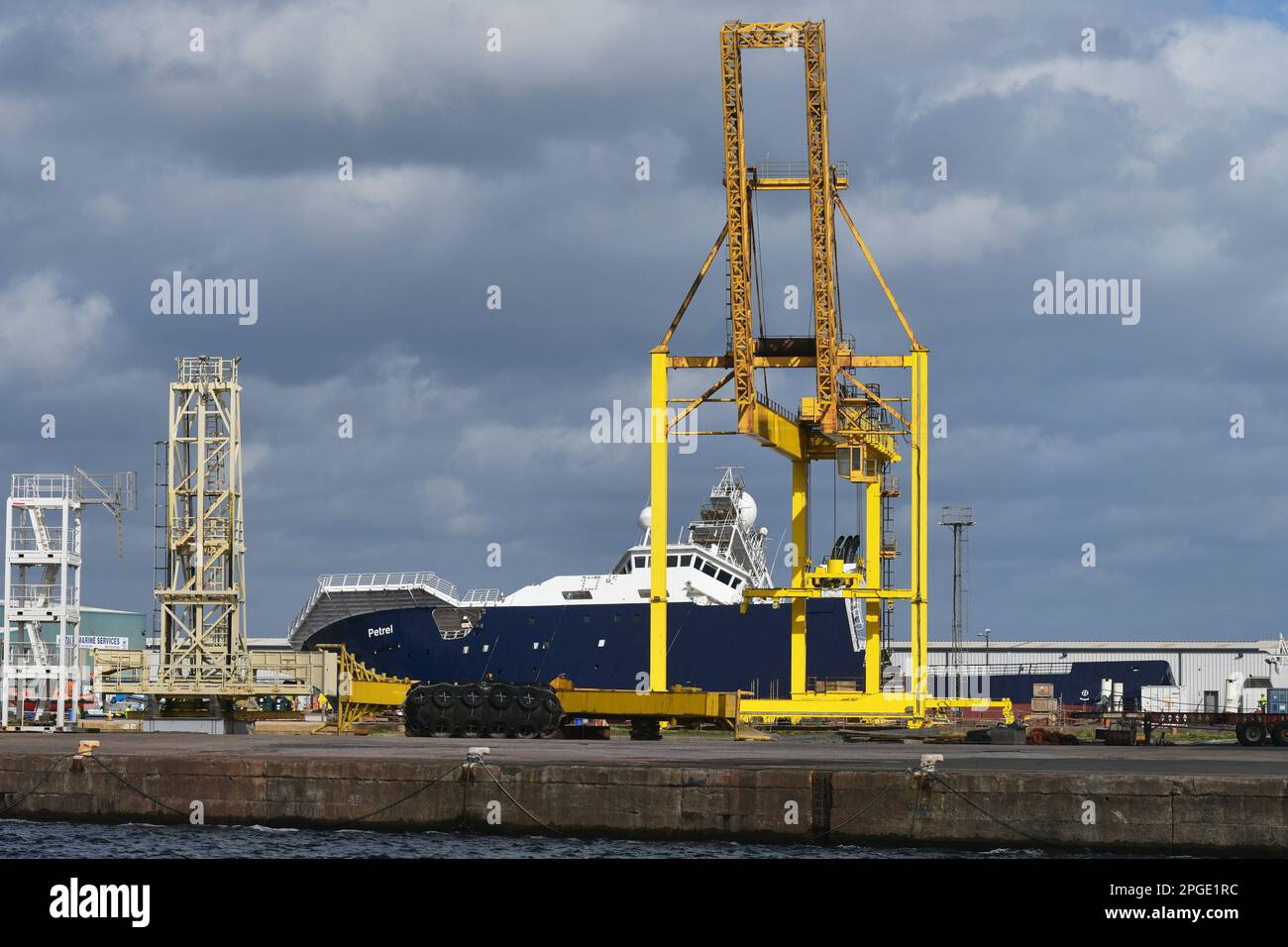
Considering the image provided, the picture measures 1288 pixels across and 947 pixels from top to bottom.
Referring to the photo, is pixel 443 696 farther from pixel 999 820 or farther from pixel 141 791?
pixel 999 820

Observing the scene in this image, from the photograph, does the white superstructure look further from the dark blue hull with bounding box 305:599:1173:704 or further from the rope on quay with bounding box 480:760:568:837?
the rope on quay with bounding box 480:760:568:837

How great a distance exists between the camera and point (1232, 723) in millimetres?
59000

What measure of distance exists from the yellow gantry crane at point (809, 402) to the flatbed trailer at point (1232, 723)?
8.22 m

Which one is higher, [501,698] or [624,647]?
[624,647]

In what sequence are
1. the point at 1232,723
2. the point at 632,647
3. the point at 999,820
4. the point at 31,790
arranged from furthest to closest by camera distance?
the point at 632,647 → the point at 1232,723 → the point at 31,790 → the point at 999,820

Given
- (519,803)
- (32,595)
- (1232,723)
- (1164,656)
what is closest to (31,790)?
(519,803)

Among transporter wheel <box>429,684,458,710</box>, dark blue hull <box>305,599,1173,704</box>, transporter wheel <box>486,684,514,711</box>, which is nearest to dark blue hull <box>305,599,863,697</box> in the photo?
dark blue hull <box>305,599,1173,704</box>

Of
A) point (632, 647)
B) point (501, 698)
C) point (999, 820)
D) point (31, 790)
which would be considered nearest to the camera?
point (999, 820)

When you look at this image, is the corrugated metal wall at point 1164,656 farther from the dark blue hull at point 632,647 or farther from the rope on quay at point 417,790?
the rope on quay at point 417,790

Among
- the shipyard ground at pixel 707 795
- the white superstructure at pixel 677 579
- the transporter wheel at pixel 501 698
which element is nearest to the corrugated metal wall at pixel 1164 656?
the white superstructure at pixel 677 579

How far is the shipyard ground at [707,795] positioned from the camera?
89.8 feet

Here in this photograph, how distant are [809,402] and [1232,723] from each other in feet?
62.6

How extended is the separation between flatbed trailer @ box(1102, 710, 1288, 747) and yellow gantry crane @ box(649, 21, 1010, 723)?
8.22 meters
